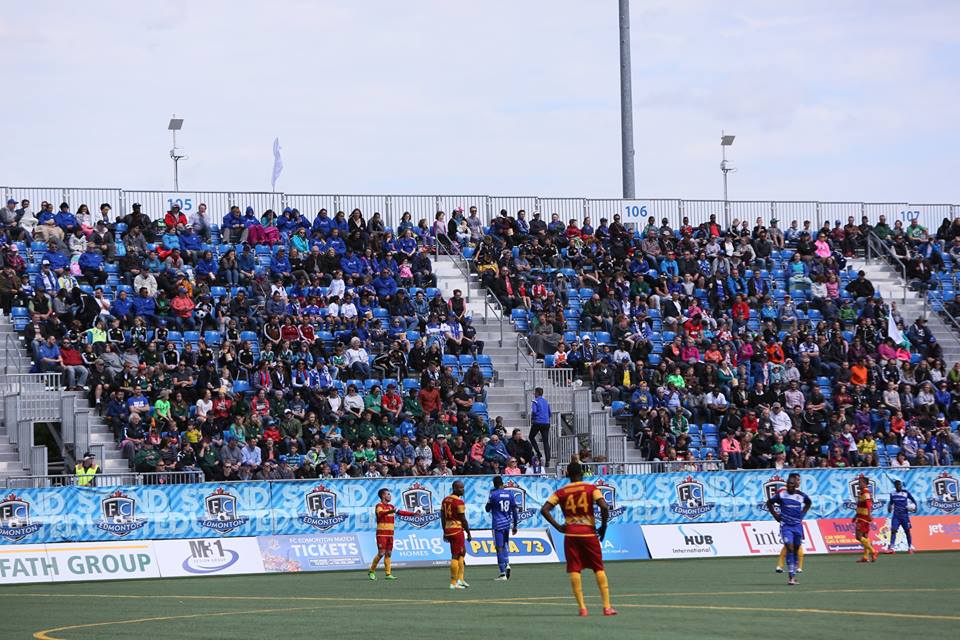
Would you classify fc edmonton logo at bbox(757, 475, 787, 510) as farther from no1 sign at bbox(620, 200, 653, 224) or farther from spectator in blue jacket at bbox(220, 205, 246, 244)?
spectator in blue jacket at bbox(220, 205, 246, 244)

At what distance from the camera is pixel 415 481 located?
1346 inches

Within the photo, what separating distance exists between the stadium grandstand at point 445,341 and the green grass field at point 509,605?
515 cm

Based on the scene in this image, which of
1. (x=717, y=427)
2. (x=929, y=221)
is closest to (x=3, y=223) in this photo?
Result: (x=717, y=427)

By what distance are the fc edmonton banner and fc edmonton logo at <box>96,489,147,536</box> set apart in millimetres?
21

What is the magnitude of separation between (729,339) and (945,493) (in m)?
7.87

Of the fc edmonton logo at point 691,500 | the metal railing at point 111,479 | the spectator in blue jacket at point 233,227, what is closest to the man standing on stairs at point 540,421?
the fc edmonton logo at point 691,500

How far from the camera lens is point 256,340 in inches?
1551

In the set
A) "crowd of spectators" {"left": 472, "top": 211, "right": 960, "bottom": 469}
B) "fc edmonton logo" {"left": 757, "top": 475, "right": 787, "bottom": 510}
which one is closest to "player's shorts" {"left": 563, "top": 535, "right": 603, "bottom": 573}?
"fc edmonton logo" {"left": 757, "top": 475, "right": 787, "bottom": 510}

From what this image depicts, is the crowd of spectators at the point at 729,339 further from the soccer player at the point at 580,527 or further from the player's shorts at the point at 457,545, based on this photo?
the soccer player at the point at 580,527

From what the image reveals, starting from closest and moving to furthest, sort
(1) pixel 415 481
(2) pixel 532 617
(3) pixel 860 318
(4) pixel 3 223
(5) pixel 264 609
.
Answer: (2) pixel 532 617 < (5) pixel 264 609 < (1) pixel 415 481 < (4) pixel 3 223 < (3) pixel 860 318

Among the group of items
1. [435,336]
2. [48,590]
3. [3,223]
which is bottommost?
[48,590]

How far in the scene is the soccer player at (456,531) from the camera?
26219 millimetres

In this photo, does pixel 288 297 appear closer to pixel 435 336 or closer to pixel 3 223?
pixel 435 336

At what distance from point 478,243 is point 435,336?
6.72 meters
